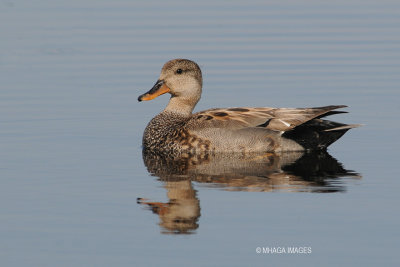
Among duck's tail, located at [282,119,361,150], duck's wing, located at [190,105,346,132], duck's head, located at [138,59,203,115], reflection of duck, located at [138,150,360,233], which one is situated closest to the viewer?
reflection of duck, located at [138,150,360,233]

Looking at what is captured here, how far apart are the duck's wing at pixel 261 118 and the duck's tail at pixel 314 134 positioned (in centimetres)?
16

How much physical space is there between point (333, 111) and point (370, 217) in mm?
4199

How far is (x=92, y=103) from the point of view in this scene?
16906mm

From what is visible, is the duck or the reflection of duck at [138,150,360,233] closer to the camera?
the reflection of duck at [138,150,360,233]

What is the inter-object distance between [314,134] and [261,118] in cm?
79

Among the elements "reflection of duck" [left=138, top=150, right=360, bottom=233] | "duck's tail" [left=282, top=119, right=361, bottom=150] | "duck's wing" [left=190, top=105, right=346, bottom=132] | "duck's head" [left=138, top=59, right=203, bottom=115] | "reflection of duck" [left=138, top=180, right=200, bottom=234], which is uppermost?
"duck's head" [left=138, top=59, right=203, bottom=115]

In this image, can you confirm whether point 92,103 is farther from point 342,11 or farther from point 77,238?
point 342,11

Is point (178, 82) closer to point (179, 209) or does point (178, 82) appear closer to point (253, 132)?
point (253, 132)

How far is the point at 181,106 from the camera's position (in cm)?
1550

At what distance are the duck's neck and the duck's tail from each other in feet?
6.09

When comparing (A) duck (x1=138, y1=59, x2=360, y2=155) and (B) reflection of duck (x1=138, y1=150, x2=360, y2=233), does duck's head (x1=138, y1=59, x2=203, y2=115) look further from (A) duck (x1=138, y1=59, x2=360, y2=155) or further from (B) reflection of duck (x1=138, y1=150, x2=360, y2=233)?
(B) reflection of duck (x1=138, y1=150, x2=360, y2=233)

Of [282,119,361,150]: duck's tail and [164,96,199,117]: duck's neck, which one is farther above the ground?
[164,96,199,117]: duck's neck

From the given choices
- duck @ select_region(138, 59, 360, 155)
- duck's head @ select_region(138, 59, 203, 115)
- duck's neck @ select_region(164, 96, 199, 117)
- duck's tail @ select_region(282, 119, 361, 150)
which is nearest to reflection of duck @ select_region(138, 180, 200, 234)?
duck @ select_region(138, 59, 360, 155)

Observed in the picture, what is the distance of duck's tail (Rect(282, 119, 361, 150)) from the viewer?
47.0 feet
